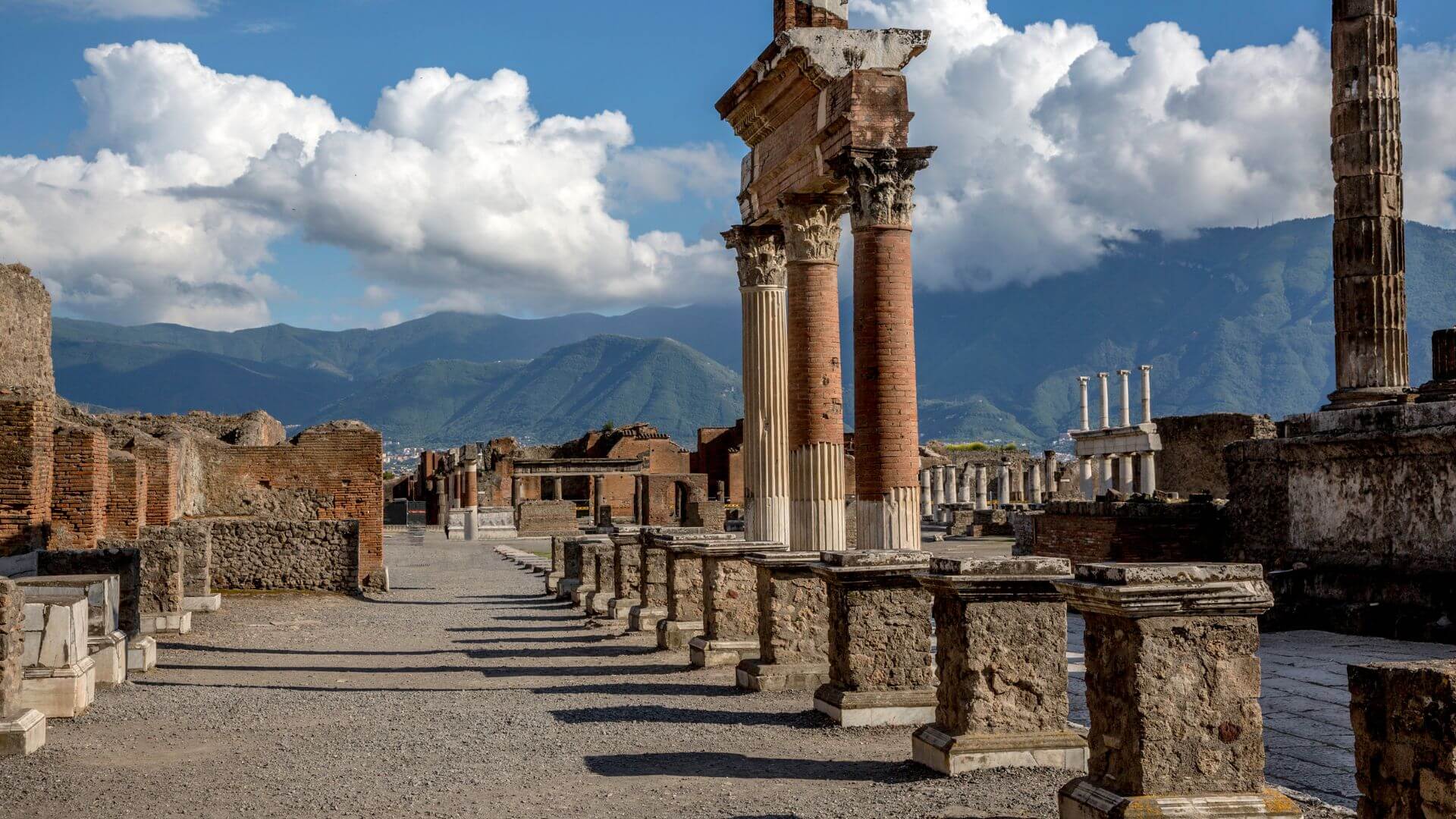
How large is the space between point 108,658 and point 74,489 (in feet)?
16.7

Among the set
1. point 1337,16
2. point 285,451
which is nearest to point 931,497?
point 285,451

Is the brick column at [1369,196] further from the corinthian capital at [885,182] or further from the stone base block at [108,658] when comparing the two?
the stone base block at [108,658]

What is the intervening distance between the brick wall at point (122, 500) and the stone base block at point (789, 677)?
33.4 ft

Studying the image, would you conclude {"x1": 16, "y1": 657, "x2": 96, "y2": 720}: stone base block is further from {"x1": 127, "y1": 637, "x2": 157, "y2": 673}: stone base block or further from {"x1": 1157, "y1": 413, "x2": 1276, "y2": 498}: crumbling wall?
{"x1": 1157, "y1": 413, "x2": 1276, "y2": 498}: crumbling wall

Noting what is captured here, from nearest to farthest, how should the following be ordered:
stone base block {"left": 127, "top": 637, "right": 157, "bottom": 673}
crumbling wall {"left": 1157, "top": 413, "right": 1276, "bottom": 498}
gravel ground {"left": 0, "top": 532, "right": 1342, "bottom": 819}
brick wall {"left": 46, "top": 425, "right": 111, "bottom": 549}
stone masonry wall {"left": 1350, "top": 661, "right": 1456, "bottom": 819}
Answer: stone masonry wall {"left": 1350, "top": 661, "right": 1456, "bottom": 819}, gravel ground {"left": 0, "top": 532, "right": 1342, "bottom": 819}, stone base block {"left": 127, "top": 637, "right": 157, "bottom": 673}, brick wall {"left": 46, "top": 425, "right": 111, "bottom": 549}, crumbling wall {"left": 1157, "top": 413, "right": 1276, "bottom": 498}

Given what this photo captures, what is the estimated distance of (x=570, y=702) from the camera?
10516mm

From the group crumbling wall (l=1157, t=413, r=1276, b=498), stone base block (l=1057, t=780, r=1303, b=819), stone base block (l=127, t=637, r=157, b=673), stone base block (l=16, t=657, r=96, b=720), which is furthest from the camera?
crumbling wall (l=1157, t=413, r=1276, b=498)

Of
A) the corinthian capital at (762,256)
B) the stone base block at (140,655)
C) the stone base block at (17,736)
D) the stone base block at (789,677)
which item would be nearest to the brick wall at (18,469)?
the stone base block at (140,655)

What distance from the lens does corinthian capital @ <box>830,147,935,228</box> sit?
11.6 meters

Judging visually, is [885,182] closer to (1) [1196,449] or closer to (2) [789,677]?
(2) [789,677]

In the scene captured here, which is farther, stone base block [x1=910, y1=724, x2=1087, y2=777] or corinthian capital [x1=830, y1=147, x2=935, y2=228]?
corinthian capital [x1=830, y1=147, x2=935, y2=228]

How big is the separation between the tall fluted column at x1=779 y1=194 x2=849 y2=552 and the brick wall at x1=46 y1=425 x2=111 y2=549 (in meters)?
8.00

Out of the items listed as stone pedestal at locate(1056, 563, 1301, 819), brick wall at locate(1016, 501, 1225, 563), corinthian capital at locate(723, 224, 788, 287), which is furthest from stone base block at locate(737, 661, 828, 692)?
brick wall at locate(1016, 501, 1225, 563)

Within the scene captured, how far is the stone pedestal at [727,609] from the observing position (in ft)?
39.7
